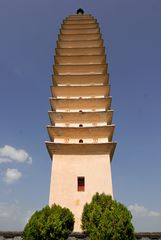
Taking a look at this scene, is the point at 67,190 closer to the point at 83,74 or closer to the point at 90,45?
the point at 83,74

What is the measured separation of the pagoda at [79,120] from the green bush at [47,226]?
557 centimetres

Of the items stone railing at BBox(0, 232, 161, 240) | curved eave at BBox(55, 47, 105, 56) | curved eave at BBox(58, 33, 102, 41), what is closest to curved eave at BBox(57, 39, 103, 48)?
curved eave at BBox(58, 33, 102, 41)

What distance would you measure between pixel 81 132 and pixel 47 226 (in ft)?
32.5

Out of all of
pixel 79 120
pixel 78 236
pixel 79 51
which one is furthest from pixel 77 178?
pixel 79 51

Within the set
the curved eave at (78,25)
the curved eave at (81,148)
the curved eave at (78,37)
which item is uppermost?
the curved eave at (78,25)

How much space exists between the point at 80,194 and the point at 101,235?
284 inches

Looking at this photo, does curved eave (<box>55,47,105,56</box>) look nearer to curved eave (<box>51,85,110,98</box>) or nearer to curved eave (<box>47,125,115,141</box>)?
curved eave (<box>51,85,110,98</box>)

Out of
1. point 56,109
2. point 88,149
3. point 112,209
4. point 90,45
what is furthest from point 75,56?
point 112,209

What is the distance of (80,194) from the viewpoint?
870 inches

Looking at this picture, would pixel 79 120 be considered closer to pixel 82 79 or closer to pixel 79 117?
pixel 79 117

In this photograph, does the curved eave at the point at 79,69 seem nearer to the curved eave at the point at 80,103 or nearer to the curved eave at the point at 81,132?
the curved eave at the point at 80,103

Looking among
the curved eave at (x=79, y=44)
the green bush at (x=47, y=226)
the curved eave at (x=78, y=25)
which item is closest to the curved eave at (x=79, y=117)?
the curved eave at (x=79, y=44)

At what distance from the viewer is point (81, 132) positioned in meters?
24.3

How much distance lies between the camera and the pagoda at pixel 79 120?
22.3 m
